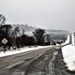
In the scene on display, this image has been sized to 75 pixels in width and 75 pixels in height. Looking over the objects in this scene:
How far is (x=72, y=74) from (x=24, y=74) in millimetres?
2645

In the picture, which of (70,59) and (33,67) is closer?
(33,67)

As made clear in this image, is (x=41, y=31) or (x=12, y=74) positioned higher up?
(x=41, y=31)

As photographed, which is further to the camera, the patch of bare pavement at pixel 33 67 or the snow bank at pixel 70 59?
the snow bank at pixel 70 59

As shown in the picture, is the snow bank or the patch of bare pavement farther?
the snow bank

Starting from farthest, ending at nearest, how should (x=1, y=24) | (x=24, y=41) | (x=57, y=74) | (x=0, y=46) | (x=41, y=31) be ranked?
(x=41, y=31) < (x=24, y=41) < (x=1, y=24) < (x=0, y=46) < (x=57, y=74)

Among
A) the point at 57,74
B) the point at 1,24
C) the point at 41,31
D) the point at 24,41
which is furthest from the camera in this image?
the point at 41,31

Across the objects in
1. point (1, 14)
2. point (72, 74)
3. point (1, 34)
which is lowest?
point (72, 74)

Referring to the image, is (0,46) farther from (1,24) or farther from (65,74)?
(65,74)

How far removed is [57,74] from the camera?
10531mm

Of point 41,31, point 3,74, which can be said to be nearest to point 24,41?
point 41,31

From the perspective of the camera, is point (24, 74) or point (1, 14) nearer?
point (24, 74)

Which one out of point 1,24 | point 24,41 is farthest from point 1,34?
point 24,41

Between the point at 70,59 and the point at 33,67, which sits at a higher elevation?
the point at 70,59

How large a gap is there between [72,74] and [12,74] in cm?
333
